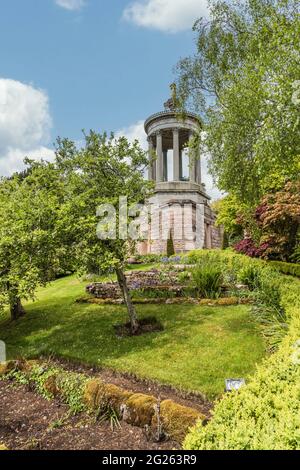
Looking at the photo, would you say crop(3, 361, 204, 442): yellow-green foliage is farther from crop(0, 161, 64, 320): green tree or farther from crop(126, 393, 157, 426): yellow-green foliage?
crop(0, 161, 64, 320): green tree

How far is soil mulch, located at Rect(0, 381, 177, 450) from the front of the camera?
15.1 ft

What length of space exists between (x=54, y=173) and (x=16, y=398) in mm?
5347

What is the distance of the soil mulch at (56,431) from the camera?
4.60 m

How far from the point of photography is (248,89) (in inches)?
365

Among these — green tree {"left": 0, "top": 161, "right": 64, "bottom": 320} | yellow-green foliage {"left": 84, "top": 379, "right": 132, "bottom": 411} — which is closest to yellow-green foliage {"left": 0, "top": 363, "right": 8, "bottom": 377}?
green tree {"left": 0, "top": 161, "right": 64, "bottom": 320}

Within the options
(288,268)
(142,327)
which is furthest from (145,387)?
(288,268)

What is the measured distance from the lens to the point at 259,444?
103 inches

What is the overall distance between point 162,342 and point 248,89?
702 cm

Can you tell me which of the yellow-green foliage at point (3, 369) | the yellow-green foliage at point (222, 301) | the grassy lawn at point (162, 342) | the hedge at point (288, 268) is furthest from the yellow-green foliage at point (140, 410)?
the hedge at point (288, 268)

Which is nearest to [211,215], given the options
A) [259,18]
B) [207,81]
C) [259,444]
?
[207,81]

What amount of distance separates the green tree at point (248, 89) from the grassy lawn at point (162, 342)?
13.6 feet

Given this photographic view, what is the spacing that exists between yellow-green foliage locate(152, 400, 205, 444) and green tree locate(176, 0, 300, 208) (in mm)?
5852

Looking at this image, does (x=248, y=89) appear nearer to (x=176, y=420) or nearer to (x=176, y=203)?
(x=176, y=420)

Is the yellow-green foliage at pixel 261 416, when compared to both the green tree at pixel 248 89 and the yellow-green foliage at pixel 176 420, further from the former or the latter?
the green tree at pixel 248 89
